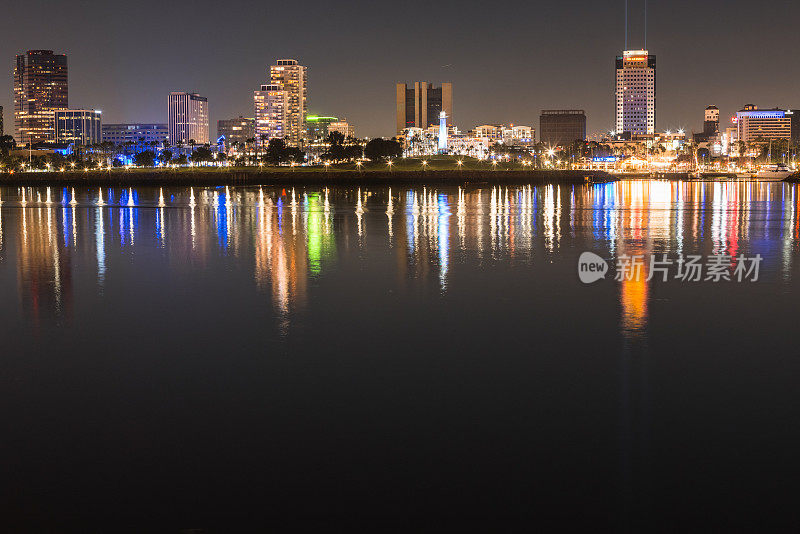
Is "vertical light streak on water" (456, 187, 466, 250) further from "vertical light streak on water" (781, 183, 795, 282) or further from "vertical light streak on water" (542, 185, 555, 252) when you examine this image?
"vertical light streak on water" (781, 183, 795, 282)

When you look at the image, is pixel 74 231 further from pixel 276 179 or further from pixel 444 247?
pixel 276 179

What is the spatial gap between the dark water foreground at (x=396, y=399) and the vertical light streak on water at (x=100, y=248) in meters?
0.31

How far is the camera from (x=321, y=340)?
10.3 m

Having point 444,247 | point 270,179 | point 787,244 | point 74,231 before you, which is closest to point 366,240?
point 444,247

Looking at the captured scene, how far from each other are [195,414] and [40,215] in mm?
32238

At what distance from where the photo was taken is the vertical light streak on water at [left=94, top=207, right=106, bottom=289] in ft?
52.9

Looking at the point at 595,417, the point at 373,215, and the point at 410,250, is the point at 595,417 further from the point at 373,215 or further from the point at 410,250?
the point at 373,215

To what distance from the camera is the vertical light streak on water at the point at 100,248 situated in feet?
52.9

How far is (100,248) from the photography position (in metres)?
21.4

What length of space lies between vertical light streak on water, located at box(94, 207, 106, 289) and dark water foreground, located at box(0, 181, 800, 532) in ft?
1.01

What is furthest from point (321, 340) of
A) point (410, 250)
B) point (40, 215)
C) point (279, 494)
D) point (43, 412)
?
point (40, 215)

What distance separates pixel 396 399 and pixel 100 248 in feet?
51.4

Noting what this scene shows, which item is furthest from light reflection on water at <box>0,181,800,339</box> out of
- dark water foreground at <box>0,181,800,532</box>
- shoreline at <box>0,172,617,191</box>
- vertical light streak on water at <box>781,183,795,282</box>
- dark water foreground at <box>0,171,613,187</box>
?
shoreline at <box>0,172,617,191</box>

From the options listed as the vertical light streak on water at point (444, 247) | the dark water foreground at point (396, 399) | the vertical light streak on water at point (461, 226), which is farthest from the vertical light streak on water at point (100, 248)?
the vertical light streak on water at point (461, 226)
